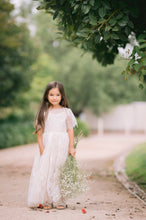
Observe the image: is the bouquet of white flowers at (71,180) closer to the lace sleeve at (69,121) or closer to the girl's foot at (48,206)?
the girl's foot at (48,206)

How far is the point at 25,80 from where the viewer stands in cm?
1878

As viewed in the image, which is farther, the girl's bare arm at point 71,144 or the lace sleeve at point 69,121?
the lace sleeve at point 69,121

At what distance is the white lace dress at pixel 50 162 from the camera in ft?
15.8

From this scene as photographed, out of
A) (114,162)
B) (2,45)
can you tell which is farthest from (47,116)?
(2,45)

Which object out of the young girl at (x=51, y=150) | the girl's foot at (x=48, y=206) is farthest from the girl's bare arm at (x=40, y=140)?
the girl's foot at (x=48, y=206)

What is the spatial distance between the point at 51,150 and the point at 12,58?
14141 mm

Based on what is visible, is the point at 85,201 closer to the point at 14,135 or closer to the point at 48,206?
the point at 48,206

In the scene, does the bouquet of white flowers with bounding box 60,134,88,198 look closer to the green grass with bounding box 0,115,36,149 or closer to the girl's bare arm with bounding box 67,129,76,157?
the girl's bare arm with bounding box 67,129,76,157

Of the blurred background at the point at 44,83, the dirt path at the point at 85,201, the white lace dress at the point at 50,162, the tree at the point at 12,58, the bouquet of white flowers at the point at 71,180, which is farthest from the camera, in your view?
the blurred background at the point at 44,83

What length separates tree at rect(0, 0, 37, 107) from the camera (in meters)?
16.0

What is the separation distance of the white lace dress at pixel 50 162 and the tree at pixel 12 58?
1154 centimetres

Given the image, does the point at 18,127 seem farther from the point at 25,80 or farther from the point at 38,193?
the point at 38,193

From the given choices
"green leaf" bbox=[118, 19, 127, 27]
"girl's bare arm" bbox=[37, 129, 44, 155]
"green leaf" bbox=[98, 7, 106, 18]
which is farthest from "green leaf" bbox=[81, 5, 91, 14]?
"girl's bare arm" bbox=[37, 129, 44, 155]

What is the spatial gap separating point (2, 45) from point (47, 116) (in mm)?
11948
